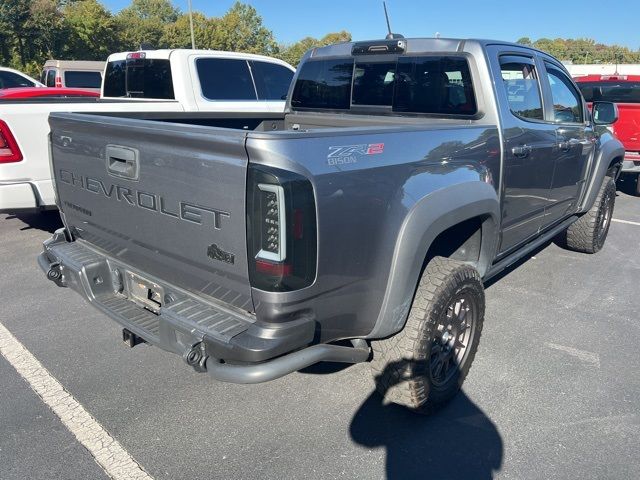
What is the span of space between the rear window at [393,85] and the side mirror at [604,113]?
7.46 ft

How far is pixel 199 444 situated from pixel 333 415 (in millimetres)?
735

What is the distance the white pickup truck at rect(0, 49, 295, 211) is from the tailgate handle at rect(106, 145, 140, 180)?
1064mm

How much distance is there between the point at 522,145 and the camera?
139 inches

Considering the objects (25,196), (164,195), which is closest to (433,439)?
(164,195)

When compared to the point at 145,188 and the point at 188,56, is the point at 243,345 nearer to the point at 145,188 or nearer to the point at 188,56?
the point at 145,188

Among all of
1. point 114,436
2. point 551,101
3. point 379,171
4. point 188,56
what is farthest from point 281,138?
point 188,56

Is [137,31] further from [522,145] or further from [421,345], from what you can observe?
[421,345]

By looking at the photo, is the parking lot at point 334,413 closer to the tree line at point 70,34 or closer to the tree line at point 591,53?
the tree line at point 70,34

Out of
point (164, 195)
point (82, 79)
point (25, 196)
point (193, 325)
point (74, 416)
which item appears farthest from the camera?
point (82, 79)

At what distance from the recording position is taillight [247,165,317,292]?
79.4 inches

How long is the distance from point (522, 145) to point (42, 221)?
19.0ft

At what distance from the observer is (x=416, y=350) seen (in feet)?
8.93

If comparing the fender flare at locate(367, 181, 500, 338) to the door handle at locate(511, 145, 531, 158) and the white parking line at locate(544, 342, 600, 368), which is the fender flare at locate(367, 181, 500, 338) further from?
the white parking line at locate(544, 342, 600, 368)

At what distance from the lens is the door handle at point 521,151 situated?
11.3 feet
